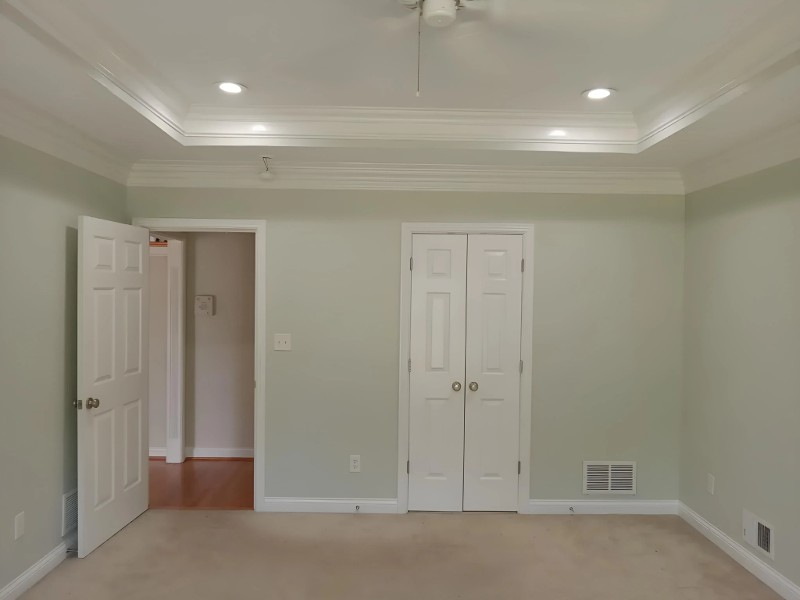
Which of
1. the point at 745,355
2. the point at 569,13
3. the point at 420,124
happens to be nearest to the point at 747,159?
the point at 745,355

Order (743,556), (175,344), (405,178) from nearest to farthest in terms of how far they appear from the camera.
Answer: (743,556), (405,178), (175,344)

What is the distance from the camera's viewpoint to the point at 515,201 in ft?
11.6

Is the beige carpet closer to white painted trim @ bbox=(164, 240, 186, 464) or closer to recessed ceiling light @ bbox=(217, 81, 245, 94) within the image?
white painted trim @ bbox=(164, 240, 186, 464)

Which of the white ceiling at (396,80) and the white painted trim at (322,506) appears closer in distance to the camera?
the white ceiling at (396,80)

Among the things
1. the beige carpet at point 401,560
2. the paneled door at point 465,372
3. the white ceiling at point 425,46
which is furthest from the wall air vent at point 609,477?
the white ceiling at point 425,46

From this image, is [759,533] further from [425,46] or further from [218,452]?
[218,452]

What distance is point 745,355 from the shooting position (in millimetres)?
2928

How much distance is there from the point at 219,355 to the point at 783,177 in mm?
4409

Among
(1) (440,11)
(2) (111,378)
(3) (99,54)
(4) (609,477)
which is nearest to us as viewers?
(1) (440,11)

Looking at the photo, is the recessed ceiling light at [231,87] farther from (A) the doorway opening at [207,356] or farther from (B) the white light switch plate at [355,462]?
(B) the white light switch plate at [355,462]

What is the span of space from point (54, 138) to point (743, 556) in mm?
4422

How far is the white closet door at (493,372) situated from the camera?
3539mm

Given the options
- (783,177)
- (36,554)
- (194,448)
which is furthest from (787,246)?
(194,448)

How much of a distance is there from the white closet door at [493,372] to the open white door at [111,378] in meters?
2.21
